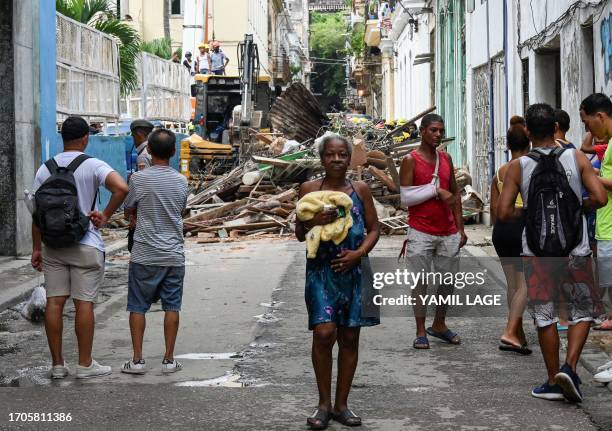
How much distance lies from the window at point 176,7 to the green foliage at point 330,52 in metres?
59.6

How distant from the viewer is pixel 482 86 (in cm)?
2219

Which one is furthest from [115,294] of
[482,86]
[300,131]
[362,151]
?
[300,131]

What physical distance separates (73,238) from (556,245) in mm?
→ 3152

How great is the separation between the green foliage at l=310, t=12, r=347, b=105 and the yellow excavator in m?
84.3

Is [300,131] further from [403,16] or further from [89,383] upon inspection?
[89,383]

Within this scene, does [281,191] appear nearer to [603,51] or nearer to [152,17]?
[603,51]

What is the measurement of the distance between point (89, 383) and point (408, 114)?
34.6 meters

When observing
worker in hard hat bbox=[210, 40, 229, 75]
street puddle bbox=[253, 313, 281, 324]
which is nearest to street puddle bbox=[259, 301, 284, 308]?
street puddle bbox=[253, 313, 281, 324]

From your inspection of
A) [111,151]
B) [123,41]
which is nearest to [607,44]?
[111,151]

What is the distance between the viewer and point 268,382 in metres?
7.41

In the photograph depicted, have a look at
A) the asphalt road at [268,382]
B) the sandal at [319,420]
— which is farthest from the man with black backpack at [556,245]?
the sandal at [319,420]

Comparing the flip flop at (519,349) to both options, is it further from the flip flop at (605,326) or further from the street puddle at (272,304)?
the street puddle at (272,304)

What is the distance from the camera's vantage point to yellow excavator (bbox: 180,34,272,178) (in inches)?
1214

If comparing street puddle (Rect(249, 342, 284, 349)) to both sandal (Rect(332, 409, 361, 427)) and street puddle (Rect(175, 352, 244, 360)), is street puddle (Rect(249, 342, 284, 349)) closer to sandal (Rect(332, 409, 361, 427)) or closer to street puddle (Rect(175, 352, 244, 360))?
street puddle (Rect(175, 352, 244, 360))
